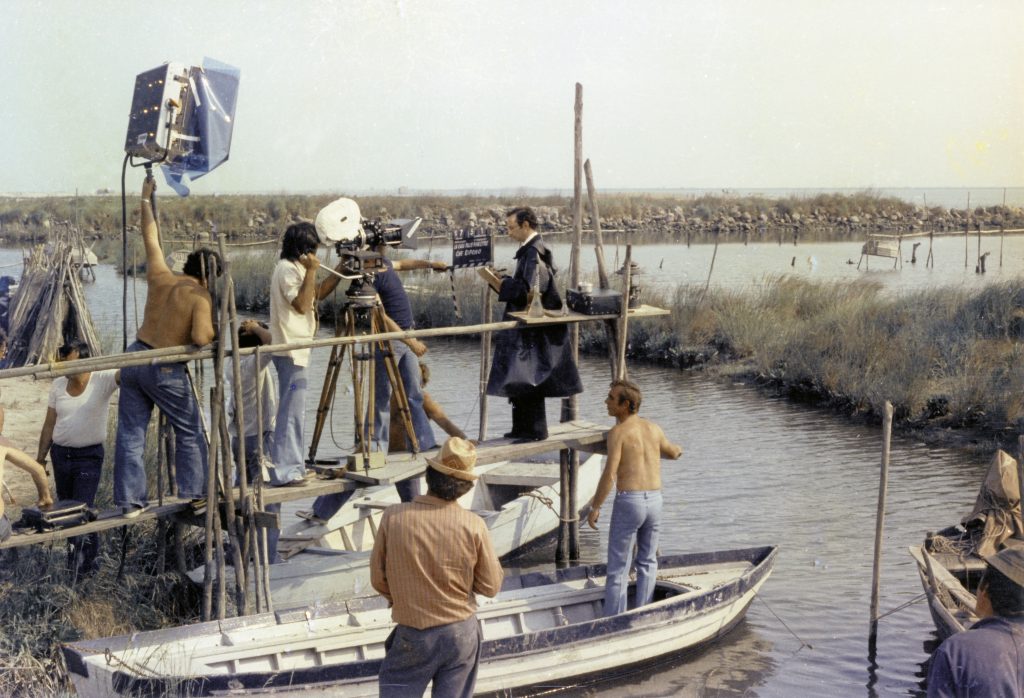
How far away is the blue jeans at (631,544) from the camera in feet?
26.2

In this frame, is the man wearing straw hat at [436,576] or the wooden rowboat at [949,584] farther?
the wooden rowboat at [949,584]

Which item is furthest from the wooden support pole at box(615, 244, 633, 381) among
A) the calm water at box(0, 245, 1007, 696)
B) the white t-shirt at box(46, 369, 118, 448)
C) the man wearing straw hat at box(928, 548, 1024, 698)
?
the man wearing straw hat at box(928, 548, 1024, 698)

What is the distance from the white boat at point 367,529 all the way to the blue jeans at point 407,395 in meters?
1.08

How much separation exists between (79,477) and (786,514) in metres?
8.02

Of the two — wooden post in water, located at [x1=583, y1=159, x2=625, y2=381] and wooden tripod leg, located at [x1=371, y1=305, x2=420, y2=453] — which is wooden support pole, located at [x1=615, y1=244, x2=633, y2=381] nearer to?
wooden post in water, located at [x1=583, y1=159, x2=625, y2=381]

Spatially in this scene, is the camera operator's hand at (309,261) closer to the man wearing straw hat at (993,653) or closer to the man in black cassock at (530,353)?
the man in black cassock at (530,353)

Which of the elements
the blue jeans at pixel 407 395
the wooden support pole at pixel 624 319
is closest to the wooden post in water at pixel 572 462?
the wooden support pole at pixel 624 319

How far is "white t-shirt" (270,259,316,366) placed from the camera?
788 cm

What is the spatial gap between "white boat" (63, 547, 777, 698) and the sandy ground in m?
4.55

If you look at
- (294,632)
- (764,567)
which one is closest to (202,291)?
(294,632)

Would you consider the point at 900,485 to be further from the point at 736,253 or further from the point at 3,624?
the point at 736,253

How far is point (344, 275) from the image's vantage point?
8.11 metres

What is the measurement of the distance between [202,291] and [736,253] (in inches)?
1858

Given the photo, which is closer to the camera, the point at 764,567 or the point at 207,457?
the point at 207,457
